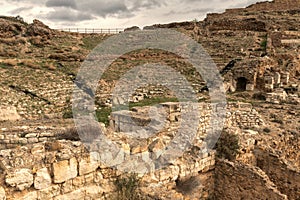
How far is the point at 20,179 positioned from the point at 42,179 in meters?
0.26

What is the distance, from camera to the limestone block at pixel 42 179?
390 centimetres

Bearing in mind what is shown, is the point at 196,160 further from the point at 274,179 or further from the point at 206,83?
the point at 206,83

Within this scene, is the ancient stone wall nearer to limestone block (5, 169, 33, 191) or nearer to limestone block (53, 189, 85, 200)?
limestone block (53, 189, 85, 200)

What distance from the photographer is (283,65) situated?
1914 centimetres

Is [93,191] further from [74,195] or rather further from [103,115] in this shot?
[103,115]

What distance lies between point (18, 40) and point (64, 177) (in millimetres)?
25242

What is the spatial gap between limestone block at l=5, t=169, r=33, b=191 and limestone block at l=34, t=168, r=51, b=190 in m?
0.07

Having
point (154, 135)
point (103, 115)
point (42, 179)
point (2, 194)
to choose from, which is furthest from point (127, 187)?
point (103, 115)

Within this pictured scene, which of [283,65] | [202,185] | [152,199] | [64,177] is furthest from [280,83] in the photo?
[64,177]

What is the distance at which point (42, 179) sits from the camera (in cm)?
394

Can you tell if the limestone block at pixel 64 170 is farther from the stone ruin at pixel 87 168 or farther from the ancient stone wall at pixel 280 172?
the ancient stone wall at pixel 280 172

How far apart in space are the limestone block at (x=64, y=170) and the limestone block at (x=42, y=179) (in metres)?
0.09

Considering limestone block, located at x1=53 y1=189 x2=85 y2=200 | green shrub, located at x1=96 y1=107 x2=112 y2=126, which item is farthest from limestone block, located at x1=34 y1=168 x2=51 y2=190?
green shrub, located at x1=96 y1=107 x2=112 y2=126

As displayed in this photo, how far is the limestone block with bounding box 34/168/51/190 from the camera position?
3.90 metres
